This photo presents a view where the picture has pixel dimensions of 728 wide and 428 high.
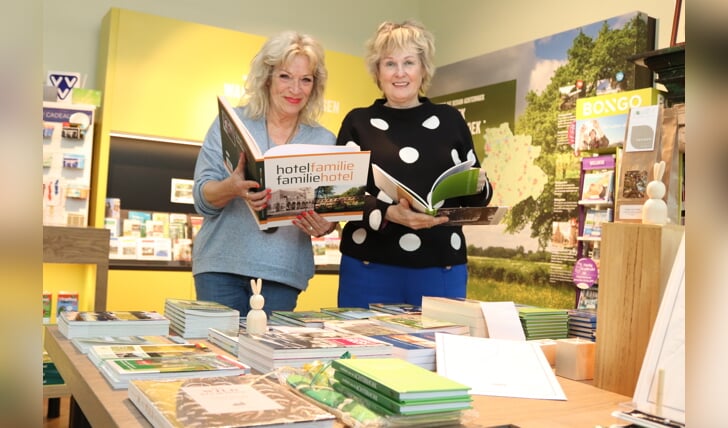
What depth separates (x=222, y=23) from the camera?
5.47 m

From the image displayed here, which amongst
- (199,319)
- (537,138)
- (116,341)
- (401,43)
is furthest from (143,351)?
(537,138)

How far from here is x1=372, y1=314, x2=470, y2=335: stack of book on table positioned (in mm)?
1455

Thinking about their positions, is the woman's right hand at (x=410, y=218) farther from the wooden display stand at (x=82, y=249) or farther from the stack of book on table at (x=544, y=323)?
the wooden display stand at (x=82, y=249)

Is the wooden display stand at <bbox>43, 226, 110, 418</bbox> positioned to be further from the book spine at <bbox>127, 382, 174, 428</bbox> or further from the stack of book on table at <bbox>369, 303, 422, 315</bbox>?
the book spine at <bbox>127, 382, 174, 428</bbox>

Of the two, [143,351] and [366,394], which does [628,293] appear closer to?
[366,394]

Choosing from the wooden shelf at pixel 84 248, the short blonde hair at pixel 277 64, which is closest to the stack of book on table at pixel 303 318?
the short blonde hair at pixel 277 64

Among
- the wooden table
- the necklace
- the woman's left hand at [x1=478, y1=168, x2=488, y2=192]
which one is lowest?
the wooden table

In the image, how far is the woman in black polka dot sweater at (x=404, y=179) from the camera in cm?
200

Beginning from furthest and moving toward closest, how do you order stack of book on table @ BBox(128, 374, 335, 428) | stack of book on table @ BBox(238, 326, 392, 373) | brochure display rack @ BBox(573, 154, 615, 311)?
brochure display rack @ BBox(573, 154, 615, 311), stack of book on table @ BBox(238, 326, 392, 373), stack of book on table @ BBox(128, 374, 335, 428)

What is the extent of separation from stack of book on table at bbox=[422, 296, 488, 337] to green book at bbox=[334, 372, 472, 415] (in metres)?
0.62

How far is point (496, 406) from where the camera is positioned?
1041mm

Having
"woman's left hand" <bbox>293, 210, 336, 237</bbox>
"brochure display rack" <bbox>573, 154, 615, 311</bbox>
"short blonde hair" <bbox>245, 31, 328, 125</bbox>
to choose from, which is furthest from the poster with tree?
"woman's left hand" <bbox>293, 210, 336, 237</bbox>

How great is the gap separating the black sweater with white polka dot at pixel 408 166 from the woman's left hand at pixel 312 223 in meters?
0.14
